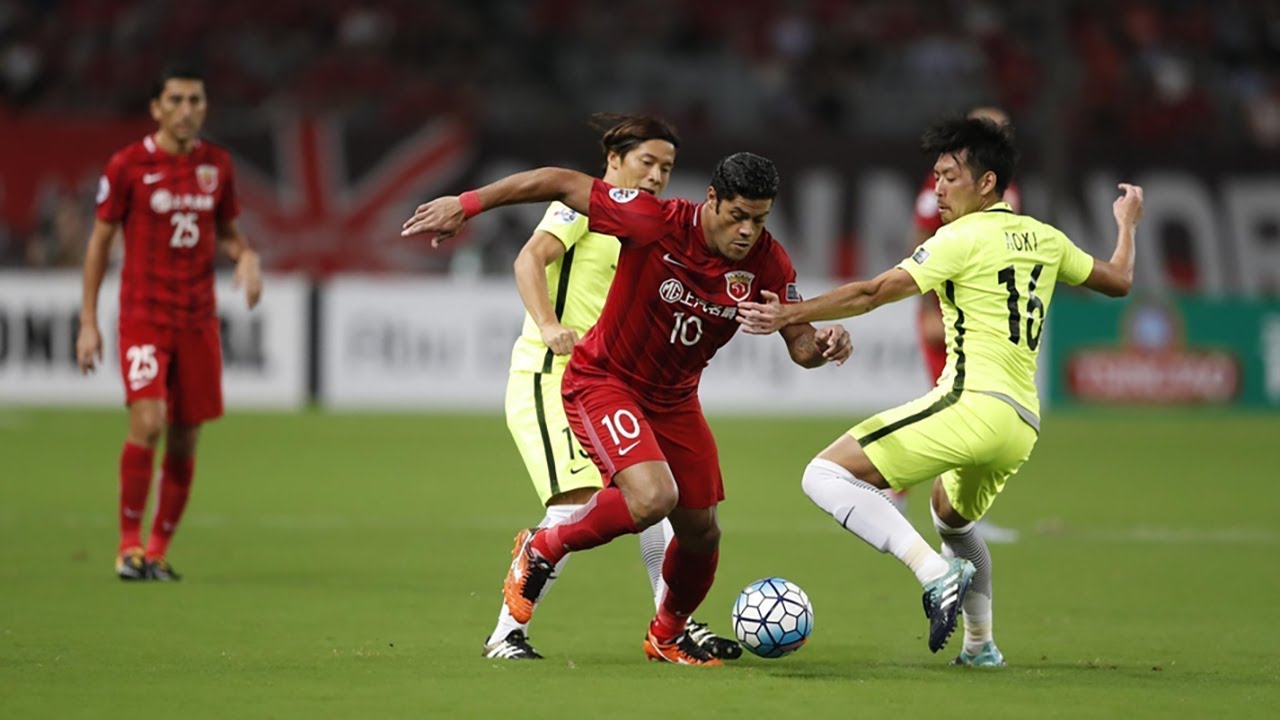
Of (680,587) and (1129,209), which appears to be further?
(1129,209)

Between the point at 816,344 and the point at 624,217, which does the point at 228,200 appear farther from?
the point at 816,344

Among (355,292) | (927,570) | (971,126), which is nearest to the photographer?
(927,570)

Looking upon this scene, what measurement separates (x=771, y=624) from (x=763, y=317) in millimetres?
1148

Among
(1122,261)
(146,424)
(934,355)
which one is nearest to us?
(1122,261)

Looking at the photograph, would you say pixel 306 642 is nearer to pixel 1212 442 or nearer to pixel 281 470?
pixel 281 470

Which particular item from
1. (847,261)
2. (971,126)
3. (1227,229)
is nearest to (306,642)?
(971,126)

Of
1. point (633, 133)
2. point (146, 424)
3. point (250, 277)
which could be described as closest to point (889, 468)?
point (633, 133)

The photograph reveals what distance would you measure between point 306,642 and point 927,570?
8.12ft

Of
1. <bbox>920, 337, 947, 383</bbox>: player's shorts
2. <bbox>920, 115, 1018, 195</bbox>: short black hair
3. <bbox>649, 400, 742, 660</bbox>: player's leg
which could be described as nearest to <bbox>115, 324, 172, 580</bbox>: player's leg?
<bbox>649, 400, 742, 660</bbox>: player's leg

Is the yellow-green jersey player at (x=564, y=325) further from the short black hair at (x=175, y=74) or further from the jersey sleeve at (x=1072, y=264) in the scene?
the short black hair at (x=175, y=74)

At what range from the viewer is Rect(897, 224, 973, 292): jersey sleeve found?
6.32 meters

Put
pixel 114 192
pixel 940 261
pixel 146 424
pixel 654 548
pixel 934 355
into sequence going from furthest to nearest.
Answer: pixel 934 355
pixel 114 192
pixel 146 424
pixel 654 548
pixel 940 261

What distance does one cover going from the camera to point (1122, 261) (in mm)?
6836

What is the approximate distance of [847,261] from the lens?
2302cm
